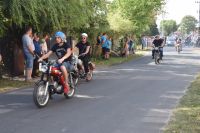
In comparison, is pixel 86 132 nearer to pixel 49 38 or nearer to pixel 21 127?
pixel 21 127

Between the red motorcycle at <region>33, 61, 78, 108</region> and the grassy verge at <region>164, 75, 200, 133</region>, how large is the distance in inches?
115

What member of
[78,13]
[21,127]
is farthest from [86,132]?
[78,13]

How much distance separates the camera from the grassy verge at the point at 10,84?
13688 millimetres

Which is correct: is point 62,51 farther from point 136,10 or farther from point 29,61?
point 136,10

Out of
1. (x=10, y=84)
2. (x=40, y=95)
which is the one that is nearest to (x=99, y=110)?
(x=40, y=95)

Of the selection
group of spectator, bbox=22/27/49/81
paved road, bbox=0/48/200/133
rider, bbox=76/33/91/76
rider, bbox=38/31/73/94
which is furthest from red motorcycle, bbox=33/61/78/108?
rider, bbox=76/33/91/76

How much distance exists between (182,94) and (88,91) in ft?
8.81

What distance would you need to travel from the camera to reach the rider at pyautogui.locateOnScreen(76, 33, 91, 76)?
15.5m

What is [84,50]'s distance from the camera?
15633 mm

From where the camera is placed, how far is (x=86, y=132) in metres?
7.87

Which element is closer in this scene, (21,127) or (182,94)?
(21,127)

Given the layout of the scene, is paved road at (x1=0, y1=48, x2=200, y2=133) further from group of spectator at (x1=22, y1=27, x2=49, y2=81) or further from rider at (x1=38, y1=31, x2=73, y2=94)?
group of spectator at (x1=22, y1=27, x2=49, y2=81)

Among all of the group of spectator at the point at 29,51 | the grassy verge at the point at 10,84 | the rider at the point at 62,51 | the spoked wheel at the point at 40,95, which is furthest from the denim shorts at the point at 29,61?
the spoked wheel at the point at 40,95

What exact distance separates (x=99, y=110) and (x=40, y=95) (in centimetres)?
138
